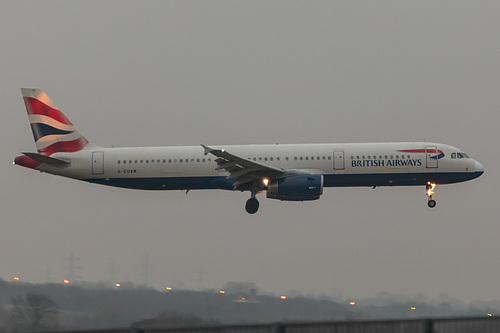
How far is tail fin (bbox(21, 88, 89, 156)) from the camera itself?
46.1 metres

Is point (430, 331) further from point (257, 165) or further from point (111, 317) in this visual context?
point (257, 165)

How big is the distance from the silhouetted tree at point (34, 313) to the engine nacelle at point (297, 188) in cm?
1589

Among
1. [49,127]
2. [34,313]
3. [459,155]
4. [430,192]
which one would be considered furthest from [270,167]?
[34,313]

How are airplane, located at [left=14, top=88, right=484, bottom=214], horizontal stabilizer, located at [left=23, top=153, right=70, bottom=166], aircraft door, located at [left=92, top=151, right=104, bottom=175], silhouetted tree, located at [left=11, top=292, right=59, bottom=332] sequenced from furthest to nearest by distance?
aircraft door, located at [left=92, top=151, right=104, bottom=175] < horizontal stabilizer, located at [left=23, top=153, right=70, bottom=166] < airplane, located at [left=14, top=88, right=484, bottom=214] < silhouetted tree, located at [left=11, top=292, right=59, bottom=332]

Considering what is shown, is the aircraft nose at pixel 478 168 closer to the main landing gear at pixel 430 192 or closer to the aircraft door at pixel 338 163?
the main landing gear at pixel 430 192

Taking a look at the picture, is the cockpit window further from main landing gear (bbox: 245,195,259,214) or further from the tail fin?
the tail fin

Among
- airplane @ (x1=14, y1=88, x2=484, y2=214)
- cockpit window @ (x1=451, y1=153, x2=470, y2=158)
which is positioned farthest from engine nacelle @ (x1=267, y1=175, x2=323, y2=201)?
cockpit window @ (x1=451, y1=153, x2=470, y2=158)

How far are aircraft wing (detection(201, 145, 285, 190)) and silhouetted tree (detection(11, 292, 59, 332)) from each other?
1373 cm

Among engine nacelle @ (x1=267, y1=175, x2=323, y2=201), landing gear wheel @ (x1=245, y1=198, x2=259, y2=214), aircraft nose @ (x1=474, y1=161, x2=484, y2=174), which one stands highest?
aircraft nose @ (x1=474, y1=161, x2=484, y2=174)

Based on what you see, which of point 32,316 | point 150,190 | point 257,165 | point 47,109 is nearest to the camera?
point 32,316

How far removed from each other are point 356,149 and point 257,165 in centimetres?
646

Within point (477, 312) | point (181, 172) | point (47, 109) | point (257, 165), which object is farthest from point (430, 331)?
point (47, 109)

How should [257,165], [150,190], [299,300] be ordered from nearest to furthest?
1. [299,300]
2. [257,165]
3. [150,190]

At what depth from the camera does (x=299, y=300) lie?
33.3m
